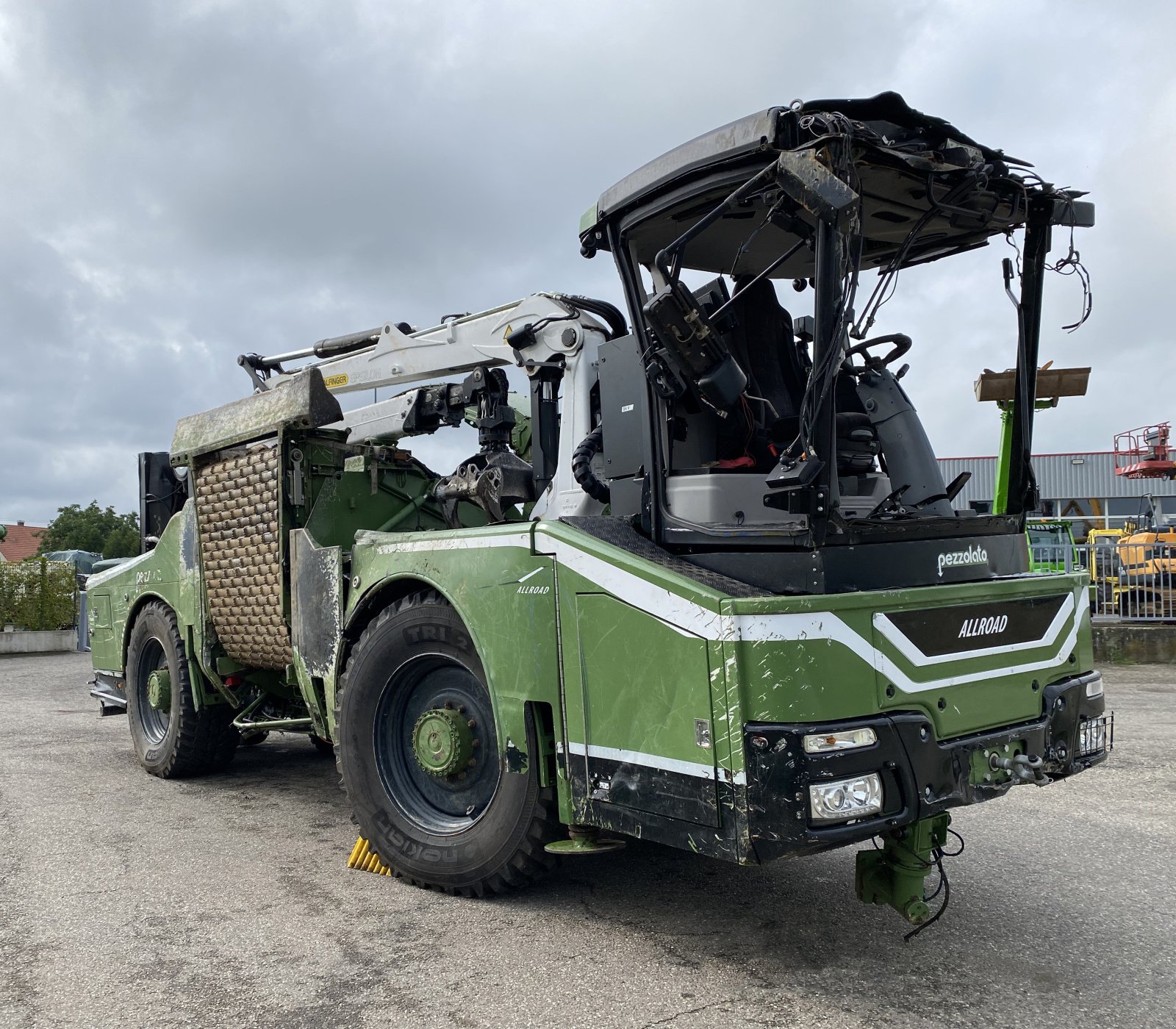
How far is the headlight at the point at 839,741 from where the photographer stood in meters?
3.20

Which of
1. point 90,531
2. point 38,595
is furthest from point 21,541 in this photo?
point 38,595

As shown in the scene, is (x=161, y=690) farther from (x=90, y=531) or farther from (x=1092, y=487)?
(x=90, y=531)

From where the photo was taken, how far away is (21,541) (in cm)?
6781

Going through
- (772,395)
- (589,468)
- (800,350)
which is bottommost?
(589,468)

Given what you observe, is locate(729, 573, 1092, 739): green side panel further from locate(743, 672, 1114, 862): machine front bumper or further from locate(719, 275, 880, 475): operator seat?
locate(719, 275, 880, 475): operator seat

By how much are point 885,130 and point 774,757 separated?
2194 millimetres

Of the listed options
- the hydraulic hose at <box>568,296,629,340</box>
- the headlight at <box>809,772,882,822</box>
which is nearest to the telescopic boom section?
the hydraulic hose at <box>568,296,629,340</box>

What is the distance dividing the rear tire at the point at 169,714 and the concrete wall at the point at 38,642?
538 inches

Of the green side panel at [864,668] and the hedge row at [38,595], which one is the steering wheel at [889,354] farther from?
the hedge row at [38,595]

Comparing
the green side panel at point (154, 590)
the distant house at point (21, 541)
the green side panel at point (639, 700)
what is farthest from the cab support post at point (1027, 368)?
the distant house at point (21, 541)

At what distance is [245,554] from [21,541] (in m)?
71.3

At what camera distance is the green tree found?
52328mm

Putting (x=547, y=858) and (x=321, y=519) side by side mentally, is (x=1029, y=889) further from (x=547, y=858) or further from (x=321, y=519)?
(x=321, y=519)

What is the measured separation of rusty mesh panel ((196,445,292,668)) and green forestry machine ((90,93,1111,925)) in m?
0.12
